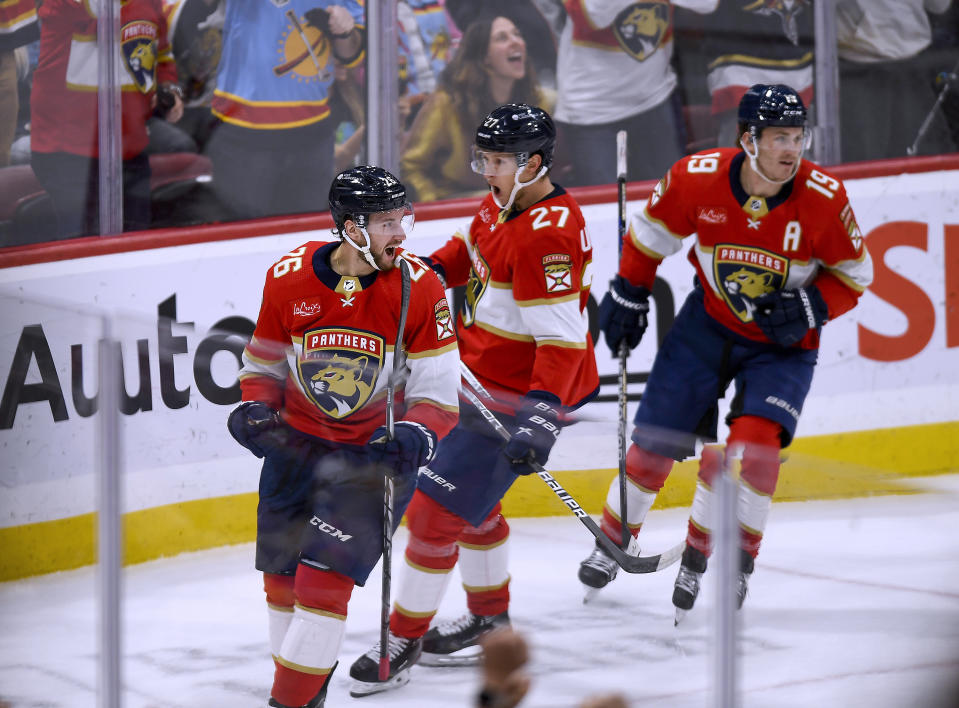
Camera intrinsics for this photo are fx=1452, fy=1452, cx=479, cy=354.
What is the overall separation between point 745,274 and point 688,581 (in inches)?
57.3

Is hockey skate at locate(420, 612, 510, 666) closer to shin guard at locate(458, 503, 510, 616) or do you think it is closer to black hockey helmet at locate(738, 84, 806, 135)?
shin guard at locate(458, 503, 510, 616)

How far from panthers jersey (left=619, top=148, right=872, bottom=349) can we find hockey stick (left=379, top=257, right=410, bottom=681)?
1016 mm

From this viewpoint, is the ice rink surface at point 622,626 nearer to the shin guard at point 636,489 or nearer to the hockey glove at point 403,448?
the shin guard at point 636,489

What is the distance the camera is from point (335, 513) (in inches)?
83.5

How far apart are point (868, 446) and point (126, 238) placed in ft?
7.43

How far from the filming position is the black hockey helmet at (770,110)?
122 inches

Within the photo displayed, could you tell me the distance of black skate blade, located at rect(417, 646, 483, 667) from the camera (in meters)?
1.95

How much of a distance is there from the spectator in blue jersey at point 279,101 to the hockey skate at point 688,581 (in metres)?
2.60

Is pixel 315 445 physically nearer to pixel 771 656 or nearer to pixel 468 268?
pixel 771 656

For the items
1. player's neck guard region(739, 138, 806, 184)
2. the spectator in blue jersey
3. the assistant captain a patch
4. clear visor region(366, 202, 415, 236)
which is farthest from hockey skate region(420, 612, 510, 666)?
the spectator in blue jersey

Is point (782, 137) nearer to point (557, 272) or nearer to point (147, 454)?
point (557, 272)

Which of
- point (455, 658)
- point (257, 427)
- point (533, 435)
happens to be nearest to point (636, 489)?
point (533, 435)

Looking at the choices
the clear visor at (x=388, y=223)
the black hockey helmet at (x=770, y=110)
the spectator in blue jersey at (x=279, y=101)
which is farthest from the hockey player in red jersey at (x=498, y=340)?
the spectator in blue jersey at (x=279, y=101)

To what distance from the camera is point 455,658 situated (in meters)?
2.26
